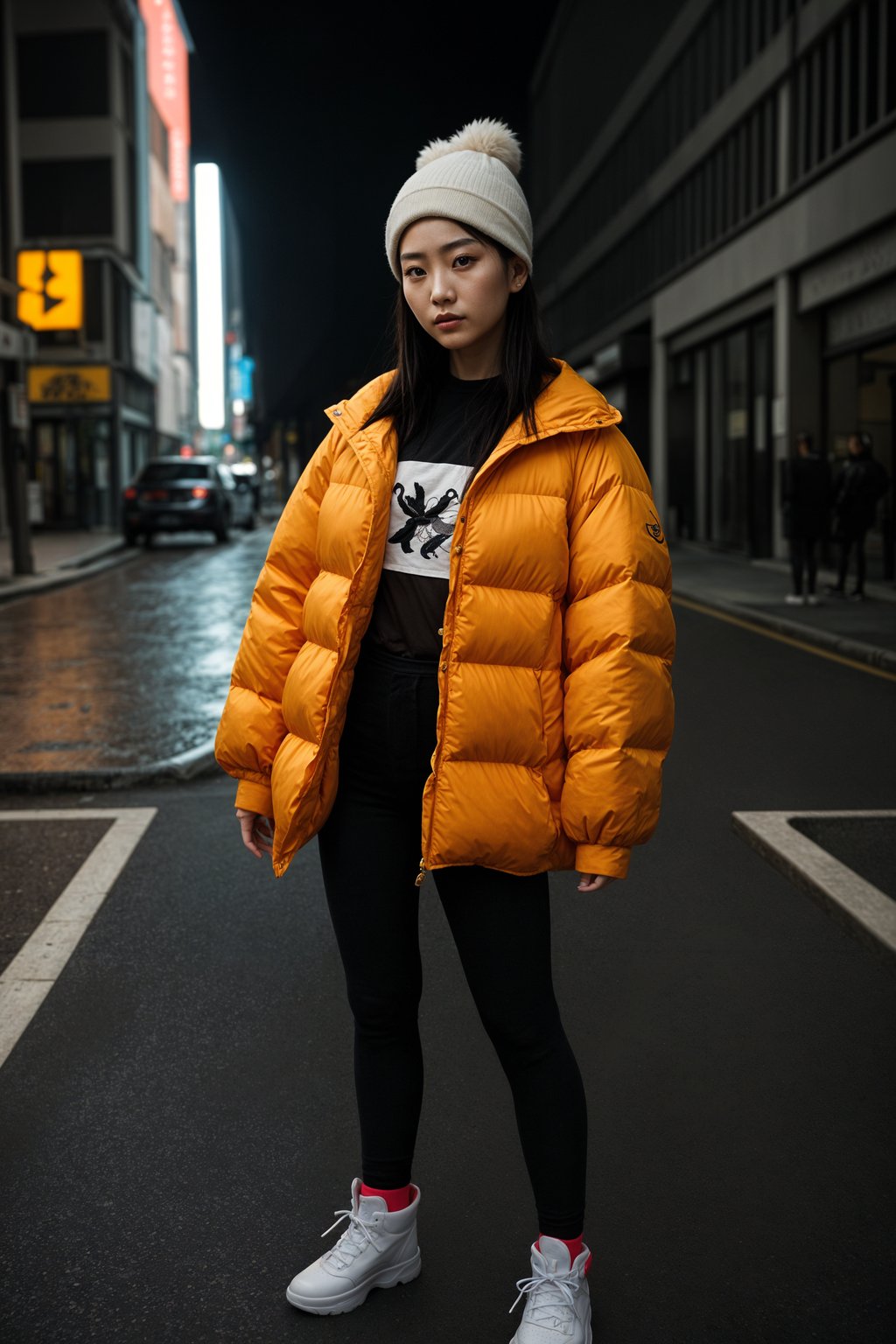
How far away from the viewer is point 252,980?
4.32 metres

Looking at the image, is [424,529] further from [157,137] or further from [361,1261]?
[157,137]

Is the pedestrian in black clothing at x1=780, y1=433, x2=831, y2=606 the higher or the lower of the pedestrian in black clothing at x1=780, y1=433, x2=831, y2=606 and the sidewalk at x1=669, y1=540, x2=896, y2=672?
the higher

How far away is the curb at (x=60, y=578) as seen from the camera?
1911 centimetres

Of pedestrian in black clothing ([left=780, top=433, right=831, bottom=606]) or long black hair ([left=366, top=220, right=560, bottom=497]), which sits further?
pedestrian in black clothing ([left=780, top=433, right=831, bottom=606])

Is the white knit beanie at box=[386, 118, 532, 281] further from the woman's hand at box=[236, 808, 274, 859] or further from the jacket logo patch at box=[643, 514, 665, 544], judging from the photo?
the woman's hand at box=[236, 808, 274, 859]

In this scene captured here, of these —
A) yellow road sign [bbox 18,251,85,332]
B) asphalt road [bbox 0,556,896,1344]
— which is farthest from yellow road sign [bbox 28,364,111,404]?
asphalt road [bbox 0,556,896,1344]

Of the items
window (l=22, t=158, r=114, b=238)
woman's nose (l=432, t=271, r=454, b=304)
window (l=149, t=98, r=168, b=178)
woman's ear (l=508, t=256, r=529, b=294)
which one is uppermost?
window (l=149, t=98, r=168, b=178)

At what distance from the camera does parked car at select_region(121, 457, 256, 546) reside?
96.2 feet

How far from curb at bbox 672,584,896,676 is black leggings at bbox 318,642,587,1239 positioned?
29.8ft

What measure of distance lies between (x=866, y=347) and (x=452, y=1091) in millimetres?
18742

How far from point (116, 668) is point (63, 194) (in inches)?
1391

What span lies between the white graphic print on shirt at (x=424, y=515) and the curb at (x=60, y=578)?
16611 mm

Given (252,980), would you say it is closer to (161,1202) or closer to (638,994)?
(638,994)

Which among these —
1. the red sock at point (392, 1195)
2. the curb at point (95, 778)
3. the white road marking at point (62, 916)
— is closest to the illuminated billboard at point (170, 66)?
the curb at point (95, 778)
